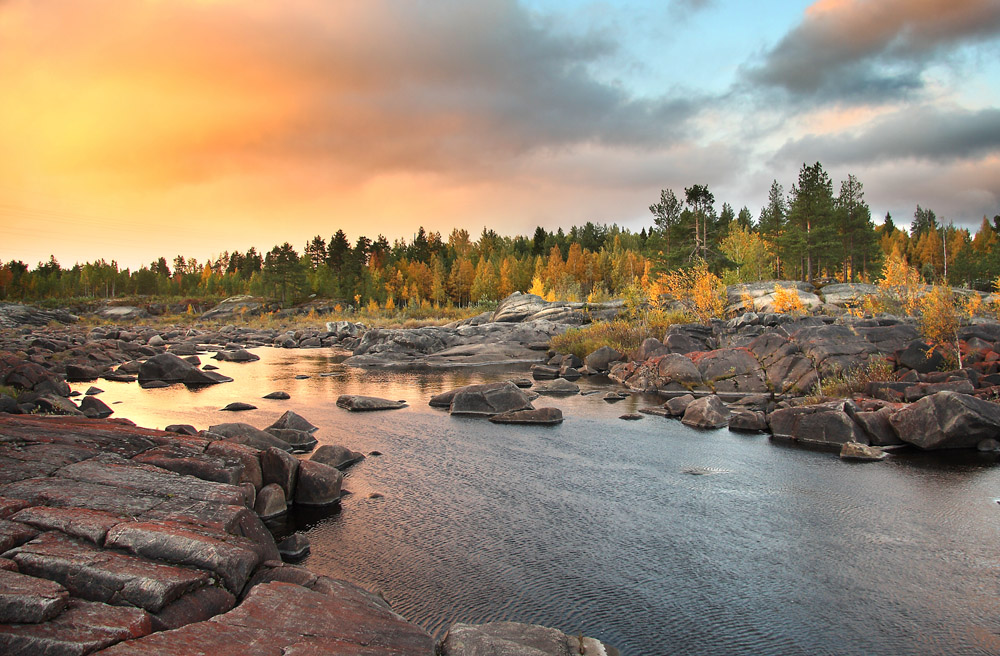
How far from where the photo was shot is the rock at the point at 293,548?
9710 millimetres

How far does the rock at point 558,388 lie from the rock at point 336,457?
44.1ft

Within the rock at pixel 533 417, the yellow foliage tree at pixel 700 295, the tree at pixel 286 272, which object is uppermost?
the tree at pixel 286 272

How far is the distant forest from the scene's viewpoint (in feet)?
227

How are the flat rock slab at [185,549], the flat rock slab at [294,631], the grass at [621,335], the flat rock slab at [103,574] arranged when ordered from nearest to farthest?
the flat rock slab at [294,631]
the flat rock slab at [103,574]
the flat rock slab at [185,549]
the grass at [621,335]

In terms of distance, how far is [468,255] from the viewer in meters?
136

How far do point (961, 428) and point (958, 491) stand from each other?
142 inches

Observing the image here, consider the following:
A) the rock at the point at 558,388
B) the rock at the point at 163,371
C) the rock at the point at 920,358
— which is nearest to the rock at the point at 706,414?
the rock at the point at 558,388

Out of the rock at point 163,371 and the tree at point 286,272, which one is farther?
the tree at point 286,272

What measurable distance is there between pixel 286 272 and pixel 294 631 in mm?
111187

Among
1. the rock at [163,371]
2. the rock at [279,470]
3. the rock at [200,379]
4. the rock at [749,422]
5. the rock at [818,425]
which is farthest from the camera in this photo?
the rock at [163,371]

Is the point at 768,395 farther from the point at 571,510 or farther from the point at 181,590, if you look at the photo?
the point at 181,590

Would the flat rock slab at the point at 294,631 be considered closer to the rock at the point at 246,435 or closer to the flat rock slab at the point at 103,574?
the flat rock slab at the point at 103,574

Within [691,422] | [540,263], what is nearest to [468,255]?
[540,263]

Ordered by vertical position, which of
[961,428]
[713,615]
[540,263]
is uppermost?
[540,263]
